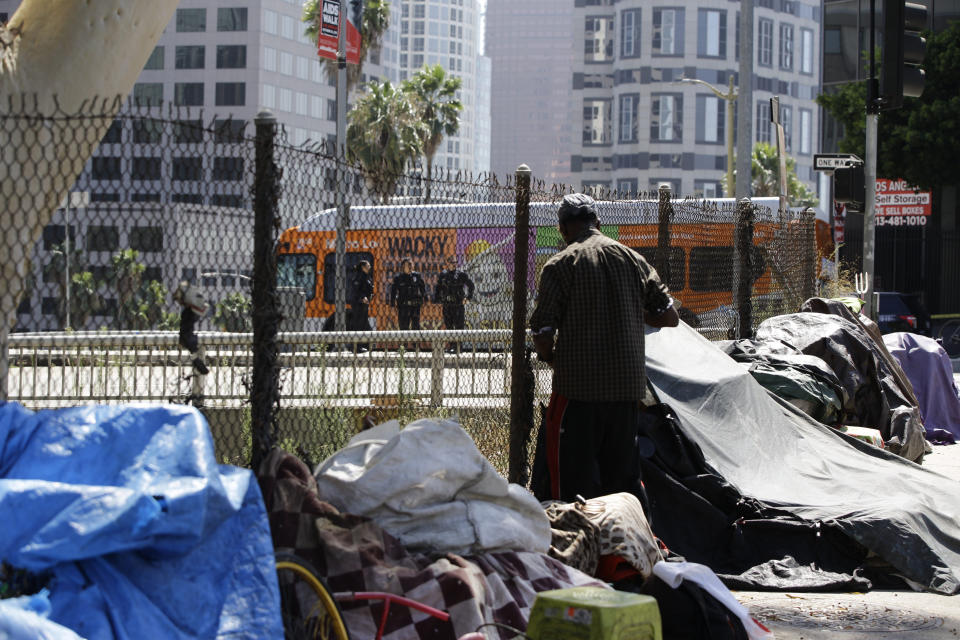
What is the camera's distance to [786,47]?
103 metres

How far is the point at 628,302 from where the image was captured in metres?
5.89

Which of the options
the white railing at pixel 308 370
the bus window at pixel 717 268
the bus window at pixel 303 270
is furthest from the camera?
the bus window at pixel 717 268

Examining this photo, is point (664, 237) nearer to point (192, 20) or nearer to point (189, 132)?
point (189, 132)

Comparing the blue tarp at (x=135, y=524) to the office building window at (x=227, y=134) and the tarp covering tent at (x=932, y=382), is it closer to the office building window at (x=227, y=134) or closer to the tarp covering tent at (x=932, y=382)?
the office building window at (x=227, y=134)

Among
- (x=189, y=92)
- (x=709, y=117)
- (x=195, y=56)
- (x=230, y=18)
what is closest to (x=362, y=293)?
(x=189, y=92)

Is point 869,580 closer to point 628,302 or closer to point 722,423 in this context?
point 722,423

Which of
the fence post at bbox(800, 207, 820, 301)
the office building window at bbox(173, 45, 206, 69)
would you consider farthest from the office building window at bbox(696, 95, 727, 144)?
the fence post at bbox(800, 207, 820, 301)

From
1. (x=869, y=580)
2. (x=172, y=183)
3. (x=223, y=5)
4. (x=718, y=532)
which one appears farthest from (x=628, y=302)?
(x=223, y=5)

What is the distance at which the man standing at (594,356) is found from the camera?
5871 mm

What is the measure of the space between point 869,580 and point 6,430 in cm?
Result: 452

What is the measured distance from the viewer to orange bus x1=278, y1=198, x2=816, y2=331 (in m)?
7.42

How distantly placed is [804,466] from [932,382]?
548 cm

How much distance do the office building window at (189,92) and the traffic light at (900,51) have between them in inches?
3027

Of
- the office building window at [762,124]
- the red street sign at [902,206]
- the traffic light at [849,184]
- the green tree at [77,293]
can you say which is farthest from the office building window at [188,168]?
the office building window at [762,124]
